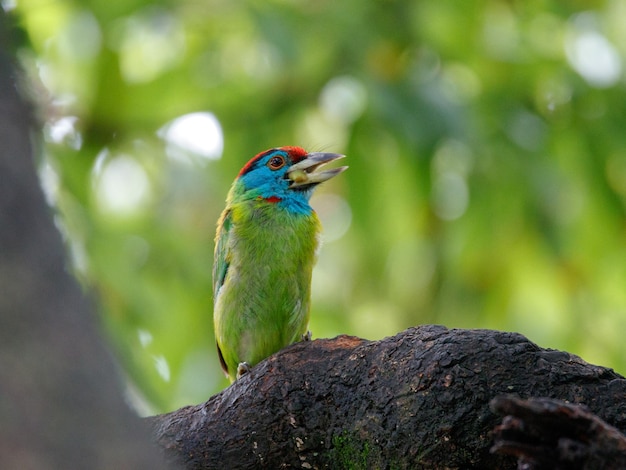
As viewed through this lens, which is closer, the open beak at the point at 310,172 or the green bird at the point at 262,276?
the green bird at the point at 262,276

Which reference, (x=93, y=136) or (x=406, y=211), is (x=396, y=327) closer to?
(x=406, y=211)

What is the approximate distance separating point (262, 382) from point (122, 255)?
2613mm

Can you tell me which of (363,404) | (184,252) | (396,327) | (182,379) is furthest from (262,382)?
(396,327)

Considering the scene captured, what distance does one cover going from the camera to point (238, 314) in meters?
4.70

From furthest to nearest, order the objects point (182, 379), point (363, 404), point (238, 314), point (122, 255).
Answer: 1. point (182, 379)
2. point (122, 255)
3. point (238, 314)
4. point (363, 404)

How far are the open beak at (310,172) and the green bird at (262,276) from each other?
0.16m

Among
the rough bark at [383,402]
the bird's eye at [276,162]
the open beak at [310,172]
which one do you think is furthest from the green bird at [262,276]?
the rough bark at [383,402]

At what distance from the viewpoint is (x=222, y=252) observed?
4.96 metres

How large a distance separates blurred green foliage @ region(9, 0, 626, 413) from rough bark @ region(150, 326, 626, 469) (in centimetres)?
245

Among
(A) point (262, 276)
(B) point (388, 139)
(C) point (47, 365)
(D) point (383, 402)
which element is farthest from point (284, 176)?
(C) point (47, 365)

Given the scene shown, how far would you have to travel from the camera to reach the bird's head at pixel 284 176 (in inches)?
203

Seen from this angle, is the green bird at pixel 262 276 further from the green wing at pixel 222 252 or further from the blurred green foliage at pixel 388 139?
the blurred green foliage at pixel 388 139

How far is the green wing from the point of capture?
16.1ft

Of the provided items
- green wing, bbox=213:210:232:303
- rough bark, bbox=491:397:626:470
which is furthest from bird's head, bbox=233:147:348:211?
rough bark, bbox=491:397:626:470
